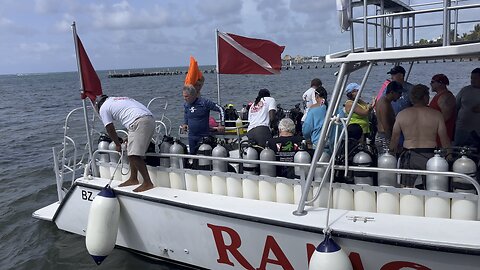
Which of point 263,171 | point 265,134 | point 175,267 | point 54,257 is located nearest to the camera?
point 263,171

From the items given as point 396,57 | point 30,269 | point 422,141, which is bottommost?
point 30,269

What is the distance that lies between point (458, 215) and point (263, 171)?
6.36ft

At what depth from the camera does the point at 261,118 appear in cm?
654

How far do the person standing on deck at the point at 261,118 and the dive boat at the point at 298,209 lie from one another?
100 centimetres

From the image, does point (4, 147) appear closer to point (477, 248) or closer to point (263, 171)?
point (263, 171)

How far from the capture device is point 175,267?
5691 mm

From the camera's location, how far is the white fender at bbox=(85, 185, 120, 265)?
523 cm

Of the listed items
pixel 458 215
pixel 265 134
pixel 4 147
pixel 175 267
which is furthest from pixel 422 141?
pixel 4 147

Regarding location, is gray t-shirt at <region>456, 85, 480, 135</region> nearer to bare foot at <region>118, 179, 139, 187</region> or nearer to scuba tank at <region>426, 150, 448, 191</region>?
scuba tank at <region>426, 150, 448, 191</region>

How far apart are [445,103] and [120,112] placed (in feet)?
13.7

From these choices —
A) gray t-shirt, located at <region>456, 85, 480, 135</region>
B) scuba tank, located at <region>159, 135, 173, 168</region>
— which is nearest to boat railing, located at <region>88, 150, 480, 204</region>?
scuba tank, located at <region>159, 135, 173, 168</region>

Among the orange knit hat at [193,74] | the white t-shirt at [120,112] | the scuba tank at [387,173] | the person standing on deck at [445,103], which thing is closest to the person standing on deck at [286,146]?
the scuba tank at [387,173]

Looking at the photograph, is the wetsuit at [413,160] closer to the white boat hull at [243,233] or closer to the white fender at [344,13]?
the white boat hull at [243,233]

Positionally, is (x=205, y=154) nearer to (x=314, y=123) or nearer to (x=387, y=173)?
(x=314, y=123)
